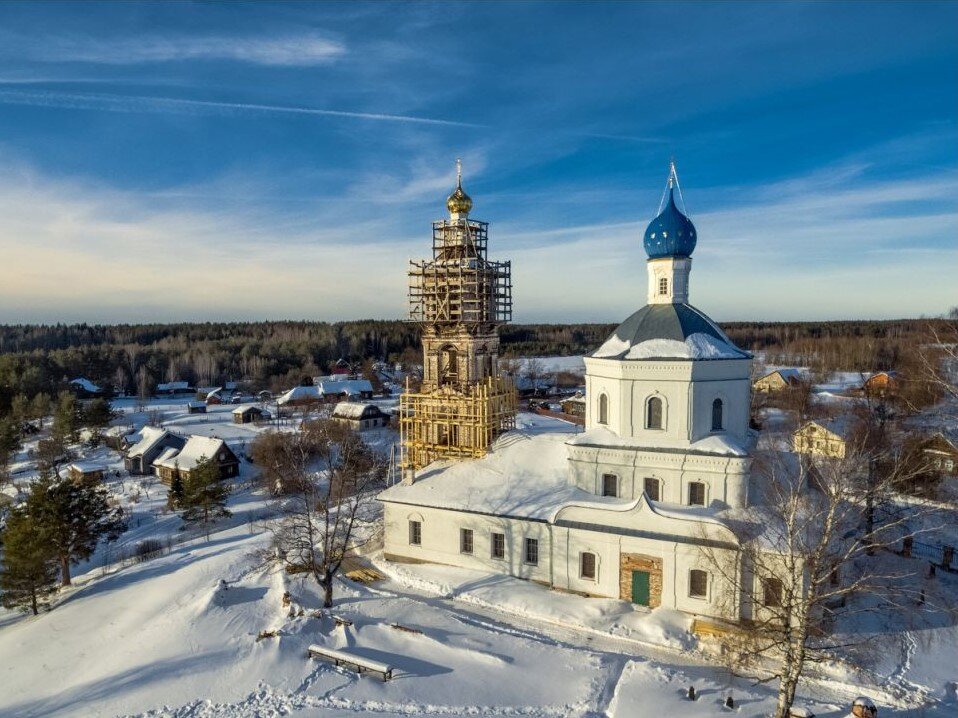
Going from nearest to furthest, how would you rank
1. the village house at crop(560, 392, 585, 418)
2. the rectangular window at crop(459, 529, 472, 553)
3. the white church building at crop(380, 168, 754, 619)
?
the white church building at crop(380, 168, 754, 619) → the rectangular window at crop(459, 529, 472, 553) → the village house at crop(560, 392, 585, 418)

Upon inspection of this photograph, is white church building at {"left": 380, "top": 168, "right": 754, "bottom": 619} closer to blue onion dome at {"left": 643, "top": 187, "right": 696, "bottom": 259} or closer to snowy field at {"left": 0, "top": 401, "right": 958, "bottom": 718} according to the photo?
blue onion dome at {"left": 643, "top": 187, "right": 696, "bottom": 259}

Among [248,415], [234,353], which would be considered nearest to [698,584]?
[248,415]

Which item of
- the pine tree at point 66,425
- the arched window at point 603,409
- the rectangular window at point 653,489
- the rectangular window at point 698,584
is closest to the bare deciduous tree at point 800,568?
the rectangular window at point 698,584

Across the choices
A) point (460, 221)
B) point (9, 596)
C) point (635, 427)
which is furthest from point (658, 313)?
point (9, 596)

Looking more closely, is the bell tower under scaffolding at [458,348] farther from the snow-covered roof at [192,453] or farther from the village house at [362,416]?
the village house at [362,416]

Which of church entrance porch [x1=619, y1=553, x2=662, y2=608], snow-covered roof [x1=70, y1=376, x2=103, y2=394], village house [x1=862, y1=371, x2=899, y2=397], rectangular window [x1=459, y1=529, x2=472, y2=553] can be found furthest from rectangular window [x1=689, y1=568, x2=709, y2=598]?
snow-covered roof [x1=70, y1=376, x2=103, y2=394]

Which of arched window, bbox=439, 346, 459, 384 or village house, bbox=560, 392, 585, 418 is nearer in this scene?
arched window, bbox=439, 346, 459, 384
